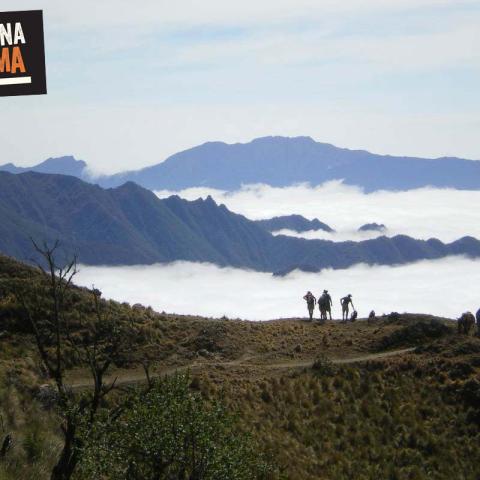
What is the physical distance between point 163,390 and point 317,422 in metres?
18.7

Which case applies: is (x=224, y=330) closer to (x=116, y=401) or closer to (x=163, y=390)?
(x=116, y=401)

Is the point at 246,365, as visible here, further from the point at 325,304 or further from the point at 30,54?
the point at 30,54

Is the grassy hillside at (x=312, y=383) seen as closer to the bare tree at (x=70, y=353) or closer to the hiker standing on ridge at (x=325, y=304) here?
the bare tree at (x=70, y=353)

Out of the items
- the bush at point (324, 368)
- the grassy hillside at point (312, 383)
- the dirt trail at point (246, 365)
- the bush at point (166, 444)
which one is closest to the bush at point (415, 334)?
the grassy hillside at point (312, 383)

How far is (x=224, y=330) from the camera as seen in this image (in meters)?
55.1

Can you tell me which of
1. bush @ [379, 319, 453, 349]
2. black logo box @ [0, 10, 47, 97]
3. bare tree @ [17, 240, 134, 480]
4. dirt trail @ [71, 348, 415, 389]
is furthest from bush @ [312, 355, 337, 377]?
black logo box @ [0, 10, 47, 97]

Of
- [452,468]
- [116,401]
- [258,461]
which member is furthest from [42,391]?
[452,468]

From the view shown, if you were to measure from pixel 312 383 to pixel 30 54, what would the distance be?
1146 inches

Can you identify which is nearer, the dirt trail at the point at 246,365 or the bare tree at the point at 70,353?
the bare tree at the point at 70,353

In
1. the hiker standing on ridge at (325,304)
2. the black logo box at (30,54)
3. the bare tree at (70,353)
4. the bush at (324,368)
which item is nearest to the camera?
the bare tree at (70,353)

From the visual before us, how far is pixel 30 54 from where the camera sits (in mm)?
25547

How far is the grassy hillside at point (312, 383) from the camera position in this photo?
38.5m

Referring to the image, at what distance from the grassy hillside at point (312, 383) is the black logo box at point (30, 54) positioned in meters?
12.0

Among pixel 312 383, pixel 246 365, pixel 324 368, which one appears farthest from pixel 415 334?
pixel 246 365
